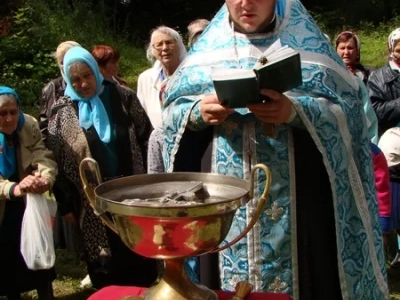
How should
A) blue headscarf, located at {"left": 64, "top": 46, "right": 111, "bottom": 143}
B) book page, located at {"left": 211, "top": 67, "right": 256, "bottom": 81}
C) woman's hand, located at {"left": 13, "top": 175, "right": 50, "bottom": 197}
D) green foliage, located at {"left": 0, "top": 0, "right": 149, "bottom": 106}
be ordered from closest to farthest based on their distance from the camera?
1. book page, located at {"left": 211, "top": 67, "right": 256, "bottom": 81}
2. woman's hand, located at {"left": 13, "top": 175, "right": 50, "bottom": 197}
3. blue headscarf, located at {"left": 64, "top": 46, "right": 111, "bottom": 143}
4. green foliage, located at {"left": 0, "top": 0, "right": 149, "bottom": 106}

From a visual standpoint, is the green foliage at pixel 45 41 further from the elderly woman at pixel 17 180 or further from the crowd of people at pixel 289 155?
the crowd of people at pixel 289 155

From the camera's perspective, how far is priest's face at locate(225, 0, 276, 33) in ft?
7.77

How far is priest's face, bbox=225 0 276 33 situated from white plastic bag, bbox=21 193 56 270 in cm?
185

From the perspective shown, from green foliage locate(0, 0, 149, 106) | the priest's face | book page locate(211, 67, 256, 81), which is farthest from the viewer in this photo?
green foliage locate(0, 0, 149, 106)

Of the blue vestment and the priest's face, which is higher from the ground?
the priest's face

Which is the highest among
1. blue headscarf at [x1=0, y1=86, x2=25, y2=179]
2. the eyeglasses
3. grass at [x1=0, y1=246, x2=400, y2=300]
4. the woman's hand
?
the eyeglasses

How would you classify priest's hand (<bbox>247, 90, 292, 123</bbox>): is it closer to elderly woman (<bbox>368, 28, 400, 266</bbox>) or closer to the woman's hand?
the woman's hand

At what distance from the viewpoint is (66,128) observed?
4160 millimetres

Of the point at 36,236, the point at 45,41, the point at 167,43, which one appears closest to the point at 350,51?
the point at 167,43

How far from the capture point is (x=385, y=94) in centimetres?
499

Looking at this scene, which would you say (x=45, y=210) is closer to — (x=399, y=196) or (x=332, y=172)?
(x=332, y=172)

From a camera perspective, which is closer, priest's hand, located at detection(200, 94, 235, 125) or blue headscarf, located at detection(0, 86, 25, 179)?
priest's hand, located at detection(200, 94, 235, 125)

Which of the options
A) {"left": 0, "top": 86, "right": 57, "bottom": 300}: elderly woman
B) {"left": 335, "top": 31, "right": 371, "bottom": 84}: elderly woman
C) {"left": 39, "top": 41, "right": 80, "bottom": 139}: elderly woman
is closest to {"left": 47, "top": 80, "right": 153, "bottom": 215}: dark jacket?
{"left": 0, "top": 86, "right": 57, "bottom": 300}: elderly woman

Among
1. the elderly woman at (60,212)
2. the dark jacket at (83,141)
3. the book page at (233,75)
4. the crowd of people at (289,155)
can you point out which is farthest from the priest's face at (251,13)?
the elderly woman at (60,212)
